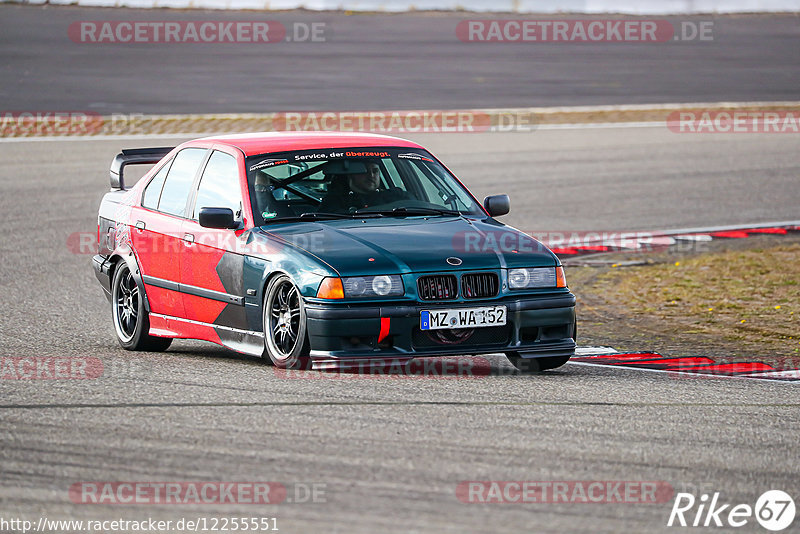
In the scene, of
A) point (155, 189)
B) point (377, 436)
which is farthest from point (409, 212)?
point (377, 436)

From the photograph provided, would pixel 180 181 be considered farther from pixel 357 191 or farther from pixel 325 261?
pixel 325 261

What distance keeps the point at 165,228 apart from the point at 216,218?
2.94 feet

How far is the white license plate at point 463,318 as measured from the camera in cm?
773

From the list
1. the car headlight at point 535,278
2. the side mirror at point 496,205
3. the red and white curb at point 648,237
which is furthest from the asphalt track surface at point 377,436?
the red and white curb at point 648,237

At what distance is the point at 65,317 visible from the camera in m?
10.7

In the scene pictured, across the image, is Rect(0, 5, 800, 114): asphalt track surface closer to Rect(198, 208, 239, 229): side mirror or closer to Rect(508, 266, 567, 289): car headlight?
Rect(198, 208, 239, 229): side mirror

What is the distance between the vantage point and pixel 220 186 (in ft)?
29.3

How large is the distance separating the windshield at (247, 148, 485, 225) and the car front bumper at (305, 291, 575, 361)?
3.68ft

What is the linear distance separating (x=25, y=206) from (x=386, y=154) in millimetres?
8624

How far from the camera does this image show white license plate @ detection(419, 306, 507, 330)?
7734mm

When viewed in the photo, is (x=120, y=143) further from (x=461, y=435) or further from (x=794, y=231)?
(x=461, y=435)

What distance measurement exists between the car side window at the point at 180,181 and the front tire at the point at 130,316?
1.88 ft

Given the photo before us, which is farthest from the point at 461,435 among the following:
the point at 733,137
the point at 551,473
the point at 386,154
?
the point at 733,137

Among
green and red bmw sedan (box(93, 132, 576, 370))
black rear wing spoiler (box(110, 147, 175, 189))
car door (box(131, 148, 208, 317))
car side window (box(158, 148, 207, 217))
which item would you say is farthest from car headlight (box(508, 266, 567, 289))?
black rear wing spoiler (box(110, 147, 175, 189))
